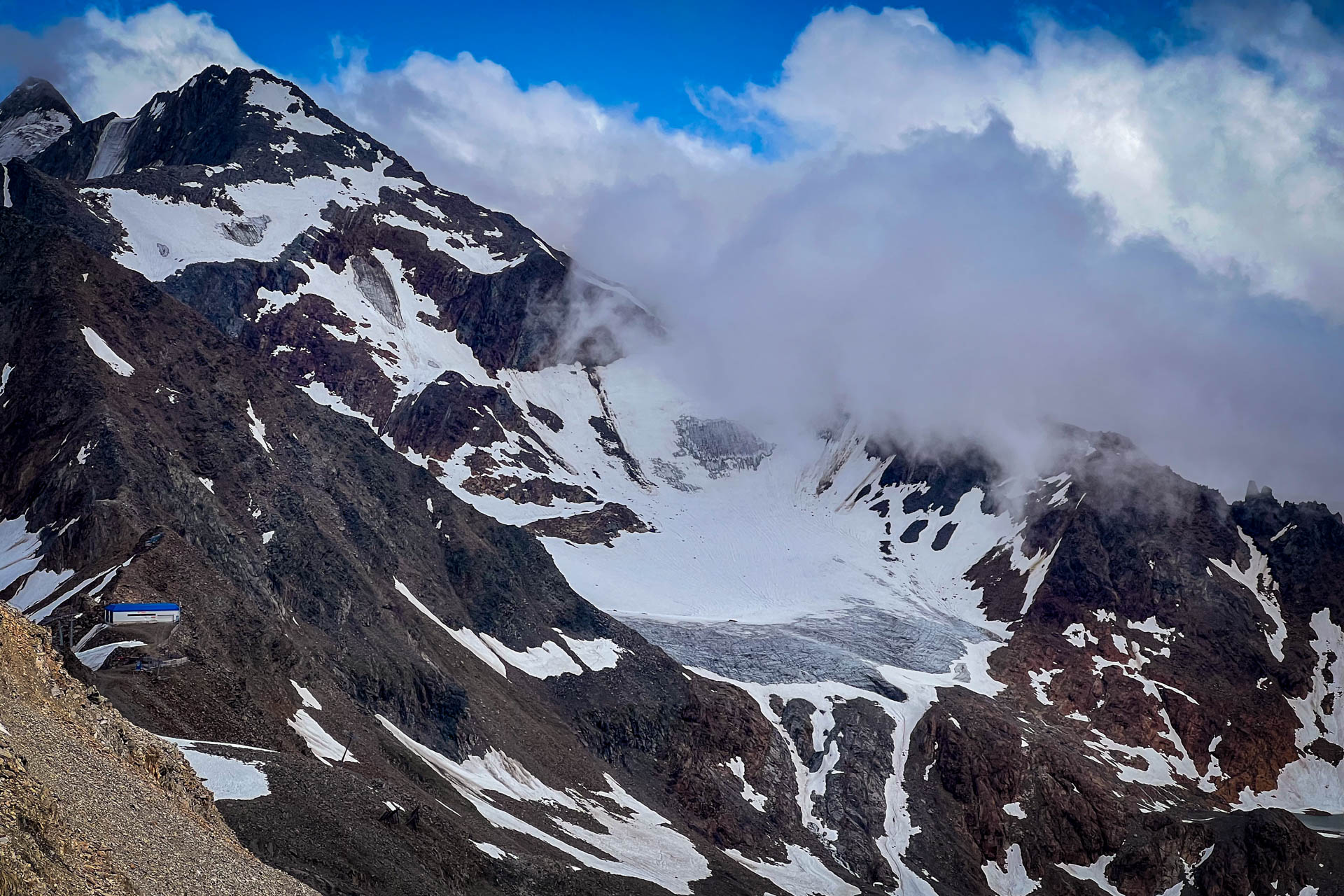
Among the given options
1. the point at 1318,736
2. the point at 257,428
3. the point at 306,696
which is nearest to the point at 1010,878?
the point at 1318,736

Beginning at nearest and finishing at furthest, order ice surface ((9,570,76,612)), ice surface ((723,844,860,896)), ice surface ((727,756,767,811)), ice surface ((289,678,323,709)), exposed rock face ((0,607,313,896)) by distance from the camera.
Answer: exposed rock face ((0,607,313,896)) → ice surface ((9,570,76,612)) → ice surface ((289,678,323,709)) → ice surface ((723,844,860,896)) → ice surface ((727,756,767,811))

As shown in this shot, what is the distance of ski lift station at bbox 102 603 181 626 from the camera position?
63375 mm

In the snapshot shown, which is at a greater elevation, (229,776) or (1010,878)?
(1010,878)

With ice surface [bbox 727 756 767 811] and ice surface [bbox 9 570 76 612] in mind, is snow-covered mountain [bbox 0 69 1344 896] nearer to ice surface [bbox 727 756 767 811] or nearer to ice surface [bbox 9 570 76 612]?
ice surface [bbox 9 570 76 612]

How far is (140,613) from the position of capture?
64875 mm

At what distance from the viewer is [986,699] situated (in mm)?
154500

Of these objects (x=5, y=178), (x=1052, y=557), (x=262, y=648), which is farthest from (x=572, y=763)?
(x=5, y=178)

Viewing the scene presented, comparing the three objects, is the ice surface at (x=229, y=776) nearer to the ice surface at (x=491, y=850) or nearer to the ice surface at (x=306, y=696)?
the ice surface at (x=491, y=850)

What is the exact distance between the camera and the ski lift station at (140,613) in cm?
6338

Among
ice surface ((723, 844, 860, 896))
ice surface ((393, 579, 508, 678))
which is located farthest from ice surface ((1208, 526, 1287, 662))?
ice surface ((393, 579, 508, 678))

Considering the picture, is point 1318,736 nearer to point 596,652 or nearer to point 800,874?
point 800,874

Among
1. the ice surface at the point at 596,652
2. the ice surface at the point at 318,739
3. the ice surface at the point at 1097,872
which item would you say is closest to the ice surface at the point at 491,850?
the ice surface at the point at 318,739

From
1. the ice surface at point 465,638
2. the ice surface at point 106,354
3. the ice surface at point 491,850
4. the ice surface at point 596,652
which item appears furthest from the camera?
the ice surface at point 596,652

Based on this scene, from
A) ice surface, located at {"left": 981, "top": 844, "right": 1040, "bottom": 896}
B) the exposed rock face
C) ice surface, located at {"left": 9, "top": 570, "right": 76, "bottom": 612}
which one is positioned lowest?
ice surface, located at {"left": 9, "top": 570, "right": 76, "bottom": 612}
